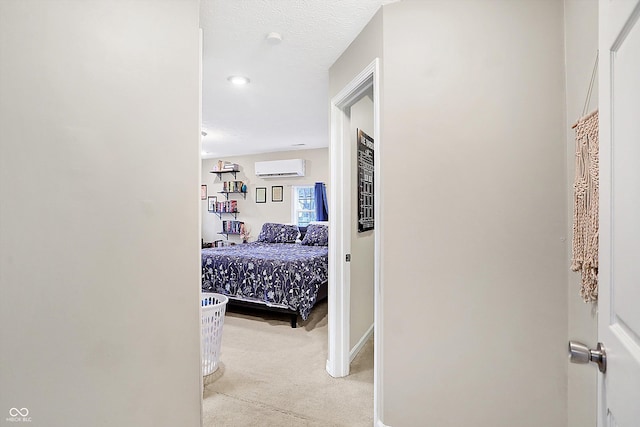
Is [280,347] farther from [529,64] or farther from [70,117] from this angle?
[529,64]

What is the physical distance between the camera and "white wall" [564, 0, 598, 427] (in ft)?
3.71

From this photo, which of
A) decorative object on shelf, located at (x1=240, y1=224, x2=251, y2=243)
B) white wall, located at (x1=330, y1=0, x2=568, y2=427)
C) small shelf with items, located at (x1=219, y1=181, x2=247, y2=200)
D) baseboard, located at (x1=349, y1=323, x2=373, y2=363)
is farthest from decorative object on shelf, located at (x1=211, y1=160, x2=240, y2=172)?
white wall, located at (x1=330, y1=0, x2=568, y2=427)

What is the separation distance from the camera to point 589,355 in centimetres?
69

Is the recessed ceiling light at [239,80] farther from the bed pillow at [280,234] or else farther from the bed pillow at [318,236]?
the bed pillow at [280,234]

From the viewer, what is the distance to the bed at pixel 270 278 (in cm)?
322

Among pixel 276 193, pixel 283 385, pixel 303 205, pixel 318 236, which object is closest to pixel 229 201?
pixel 276 193

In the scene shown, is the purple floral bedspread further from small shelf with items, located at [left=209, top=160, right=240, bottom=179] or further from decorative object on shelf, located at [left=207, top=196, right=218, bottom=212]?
decorative object on shelf, located at [left=207, top=196, right=218, bottom=212]

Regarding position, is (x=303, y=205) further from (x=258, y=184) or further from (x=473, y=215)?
(x=473, y=215)

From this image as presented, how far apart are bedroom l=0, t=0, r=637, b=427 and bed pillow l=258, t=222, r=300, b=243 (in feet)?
11.7

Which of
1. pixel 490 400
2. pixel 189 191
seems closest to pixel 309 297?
pixel 490 400

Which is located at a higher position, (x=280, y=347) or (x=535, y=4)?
(x=535, y=4)

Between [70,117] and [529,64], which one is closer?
[70,117]

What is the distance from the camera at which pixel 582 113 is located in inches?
46.6

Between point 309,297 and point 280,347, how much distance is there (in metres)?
0.61
